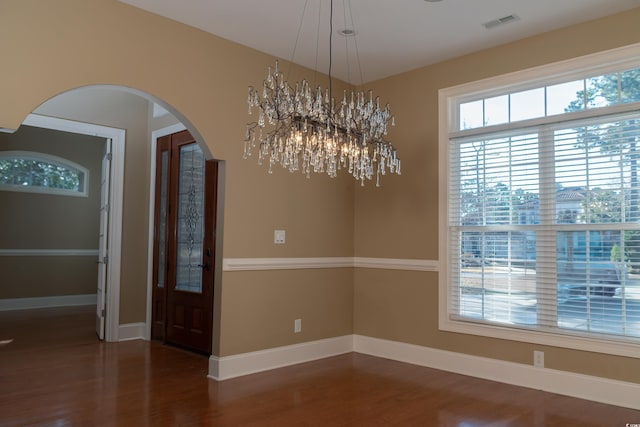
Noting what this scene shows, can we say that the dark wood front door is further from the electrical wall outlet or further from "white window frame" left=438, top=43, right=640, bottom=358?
"white window frame" left=438, top=43, right=640, bottom=358

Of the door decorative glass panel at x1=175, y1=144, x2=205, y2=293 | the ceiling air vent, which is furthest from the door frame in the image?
the ceiling air vent

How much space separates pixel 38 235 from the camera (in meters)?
8.30

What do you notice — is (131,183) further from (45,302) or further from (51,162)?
(45,302)

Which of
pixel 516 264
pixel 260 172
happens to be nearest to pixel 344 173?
pixel 260 172

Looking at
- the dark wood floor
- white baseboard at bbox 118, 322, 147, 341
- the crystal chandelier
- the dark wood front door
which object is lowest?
the dark wood floor

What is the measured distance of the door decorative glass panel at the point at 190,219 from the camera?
512 cm

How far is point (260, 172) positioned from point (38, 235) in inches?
229

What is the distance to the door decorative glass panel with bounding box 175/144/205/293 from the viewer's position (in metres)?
5.12

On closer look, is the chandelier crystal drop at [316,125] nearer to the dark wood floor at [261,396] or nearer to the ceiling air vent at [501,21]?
the ceiling air vent at [501,21]

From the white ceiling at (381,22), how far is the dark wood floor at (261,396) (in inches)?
114

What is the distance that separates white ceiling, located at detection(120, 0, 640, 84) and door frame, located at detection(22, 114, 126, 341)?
7.12 ft

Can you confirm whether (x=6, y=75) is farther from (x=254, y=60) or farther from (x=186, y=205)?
(x=186, y=205)

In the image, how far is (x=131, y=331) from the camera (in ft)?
18.3

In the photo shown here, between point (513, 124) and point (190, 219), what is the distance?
133 inches
